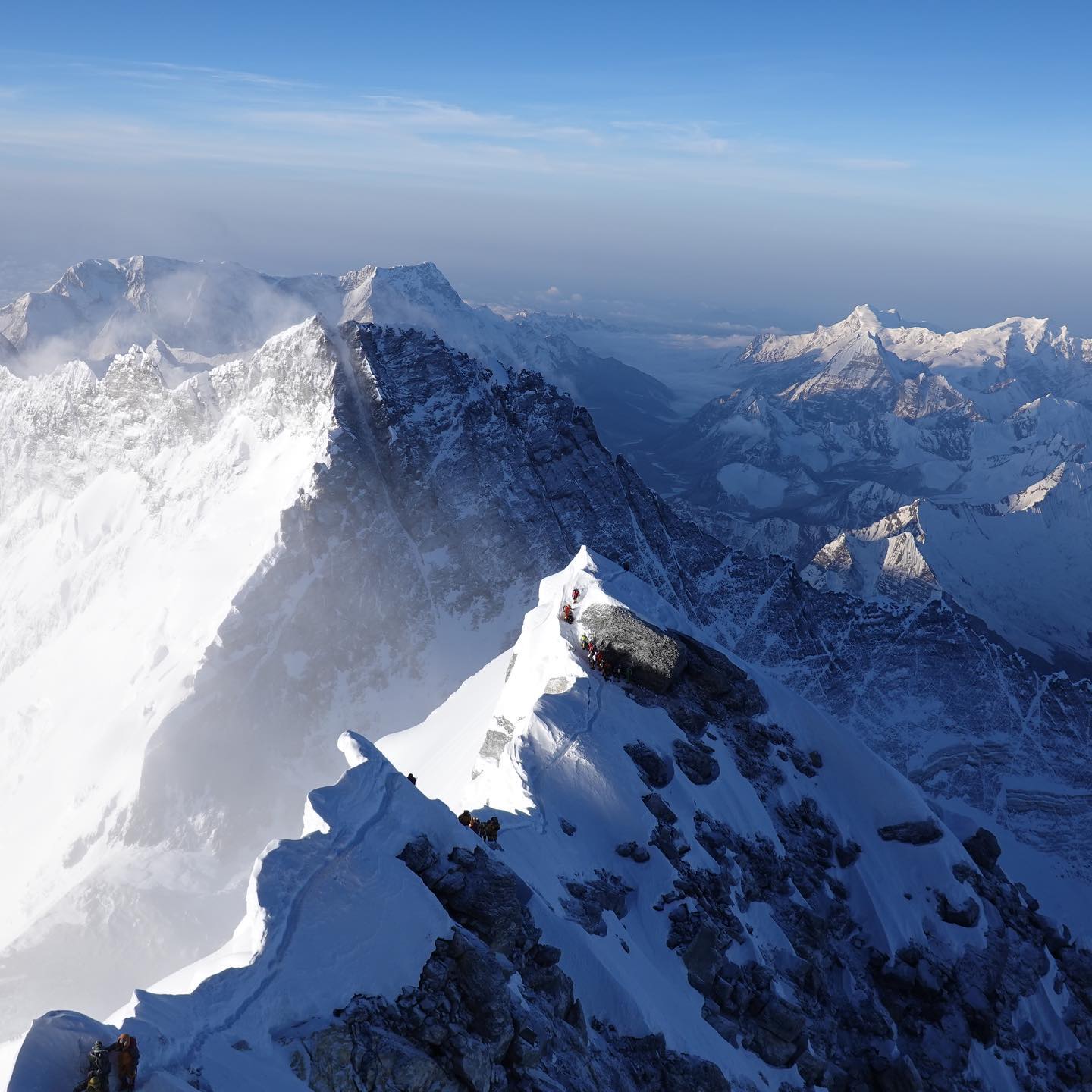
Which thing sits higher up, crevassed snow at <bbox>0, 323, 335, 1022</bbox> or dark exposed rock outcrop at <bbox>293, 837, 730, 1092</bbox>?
dark exposed rock outcrop at <bbox>293, 837, 730, 1092</bbox>

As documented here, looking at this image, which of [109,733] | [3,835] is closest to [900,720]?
[109,733]

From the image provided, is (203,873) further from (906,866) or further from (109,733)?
(906,866)

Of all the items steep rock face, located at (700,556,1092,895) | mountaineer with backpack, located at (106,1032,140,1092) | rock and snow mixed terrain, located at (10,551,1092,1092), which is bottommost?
steep rock face, located at (700,556,1092,895)

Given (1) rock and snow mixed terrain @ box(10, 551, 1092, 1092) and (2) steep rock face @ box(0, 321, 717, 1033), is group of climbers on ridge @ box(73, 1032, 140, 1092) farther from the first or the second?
(2) steep rock face @ box(0, 321, 717, 1033)

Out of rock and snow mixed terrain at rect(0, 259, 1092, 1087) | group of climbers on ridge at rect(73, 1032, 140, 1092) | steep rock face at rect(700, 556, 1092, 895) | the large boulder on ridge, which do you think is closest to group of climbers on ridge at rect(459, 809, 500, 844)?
group of climbers on ridge at rect(73, 1032, 140, 1092)

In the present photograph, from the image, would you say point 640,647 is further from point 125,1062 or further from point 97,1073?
point 97,1073

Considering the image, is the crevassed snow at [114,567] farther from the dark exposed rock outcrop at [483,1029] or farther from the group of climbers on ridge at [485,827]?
the dark exposed rock outcrop at [483,1029]

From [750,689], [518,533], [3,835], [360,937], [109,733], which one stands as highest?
[360,937]

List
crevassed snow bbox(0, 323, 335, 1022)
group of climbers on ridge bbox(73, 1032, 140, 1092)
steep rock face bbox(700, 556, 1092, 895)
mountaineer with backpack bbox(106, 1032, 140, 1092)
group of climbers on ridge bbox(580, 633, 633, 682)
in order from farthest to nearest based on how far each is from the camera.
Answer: steep rock face bbox(700, 556, 1092, 895)
crevassed snow bbox(0, 323, 335, 1022)
group of climbers on ridge bbox(580, 633, 633, 682)
mountaineer with backpack bbox(106, 1032, 140, 1092)
group of climbers on ridge bbox(73, 1032, 140, 1092)
